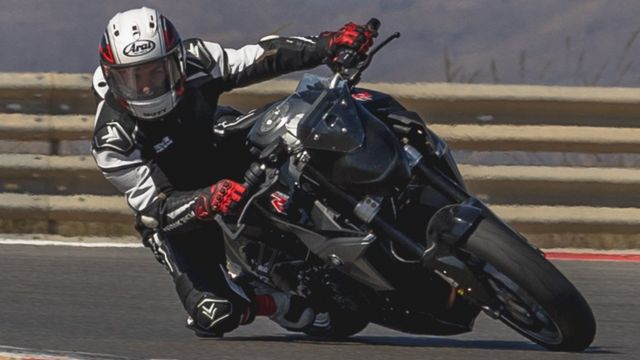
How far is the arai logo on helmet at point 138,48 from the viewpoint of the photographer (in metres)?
5.91

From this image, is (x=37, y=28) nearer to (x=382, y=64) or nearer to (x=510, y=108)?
(x=382, y=64)

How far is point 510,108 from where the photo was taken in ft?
28.5

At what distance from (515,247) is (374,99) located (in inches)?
34.9

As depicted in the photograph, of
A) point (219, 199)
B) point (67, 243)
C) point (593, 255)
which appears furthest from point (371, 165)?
point (67, 243)

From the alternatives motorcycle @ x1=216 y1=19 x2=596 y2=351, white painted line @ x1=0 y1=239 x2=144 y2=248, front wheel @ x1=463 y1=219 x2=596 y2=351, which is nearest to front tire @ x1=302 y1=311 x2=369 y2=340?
motorcycle @ x1=216 y1=19 x2=596 y2=351

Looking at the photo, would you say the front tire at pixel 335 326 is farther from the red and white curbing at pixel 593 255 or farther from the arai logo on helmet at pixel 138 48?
the red and white curbing at pixel 593 255

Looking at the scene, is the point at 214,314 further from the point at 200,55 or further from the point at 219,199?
the point at 200,55

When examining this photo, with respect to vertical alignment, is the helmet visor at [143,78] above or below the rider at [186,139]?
above

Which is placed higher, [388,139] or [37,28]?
[388,139]

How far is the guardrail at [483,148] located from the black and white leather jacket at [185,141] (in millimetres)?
2118

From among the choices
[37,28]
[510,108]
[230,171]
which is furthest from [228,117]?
[37,28]

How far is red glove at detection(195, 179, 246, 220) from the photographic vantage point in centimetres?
550

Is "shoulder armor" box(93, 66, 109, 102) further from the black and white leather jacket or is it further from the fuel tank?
the fuel tank

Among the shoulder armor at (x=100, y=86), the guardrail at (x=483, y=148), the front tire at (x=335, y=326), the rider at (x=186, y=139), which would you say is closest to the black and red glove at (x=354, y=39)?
the rider at (x=186, y=139)
